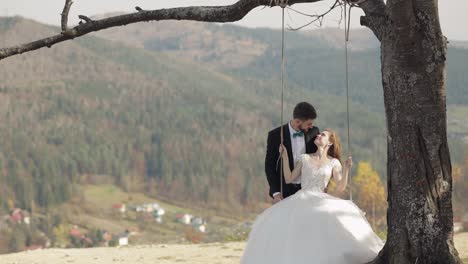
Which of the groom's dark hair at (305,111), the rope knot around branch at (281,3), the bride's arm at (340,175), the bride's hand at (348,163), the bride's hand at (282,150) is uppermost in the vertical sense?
the rope knot around branch at (281,3)

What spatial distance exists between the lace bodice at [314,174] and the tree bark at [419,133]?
81cm

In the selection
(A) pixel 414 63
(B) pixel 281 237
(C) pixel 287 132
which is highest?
(A) pixel 414 63

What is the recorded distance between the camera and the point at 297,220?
27.8ft

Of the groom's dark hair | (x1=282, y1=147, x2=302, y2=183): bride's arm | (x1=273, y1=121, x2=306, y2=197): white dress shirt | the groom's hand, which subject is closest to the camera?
the groom's dark hair

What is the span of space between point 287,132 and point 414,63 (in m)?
1.53

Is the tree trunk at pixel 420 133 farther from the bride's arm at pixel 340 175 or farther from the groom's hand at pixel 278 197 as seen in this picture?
the groom's hand at pixel 278 197

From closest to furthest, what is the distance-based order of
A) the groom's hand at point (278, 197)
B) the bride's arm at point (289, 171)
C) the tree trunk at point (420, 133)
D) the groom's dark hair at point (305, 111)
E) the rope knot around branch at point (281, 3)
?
the tree trunk at point (420, 133) → the rope knot around branch at point (281, 3) → the groom's dark hair at point (305, 111) → the bride's arm at point (289, 171) → the groom's hand at point (278, 197)

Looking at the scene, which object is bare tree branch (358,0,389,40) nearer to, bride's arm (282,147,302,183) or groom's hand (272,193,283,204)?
bride's arm (282,147,302,183)

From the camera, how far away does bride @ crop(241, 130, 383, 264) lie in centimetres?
834

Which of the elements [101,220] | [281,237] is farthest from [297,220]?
[101,220]

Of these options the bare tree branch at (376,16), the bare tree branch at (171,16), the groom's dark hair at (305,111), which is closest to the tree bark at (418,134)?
the bare tree branch at (376,16)

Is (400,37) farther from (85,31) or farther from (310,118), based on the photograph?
(85,31)

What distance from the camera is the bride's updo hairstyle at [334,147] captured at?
28.7 feet

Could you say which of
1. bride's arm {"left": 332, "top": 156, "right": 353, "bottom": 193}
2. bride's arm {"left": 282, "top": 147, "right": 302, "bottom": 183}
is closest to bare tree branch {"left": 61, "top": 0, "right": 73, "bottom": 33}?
bride's arm {"left": 282, "top": 147, "right": 302, "bottom": 183}
